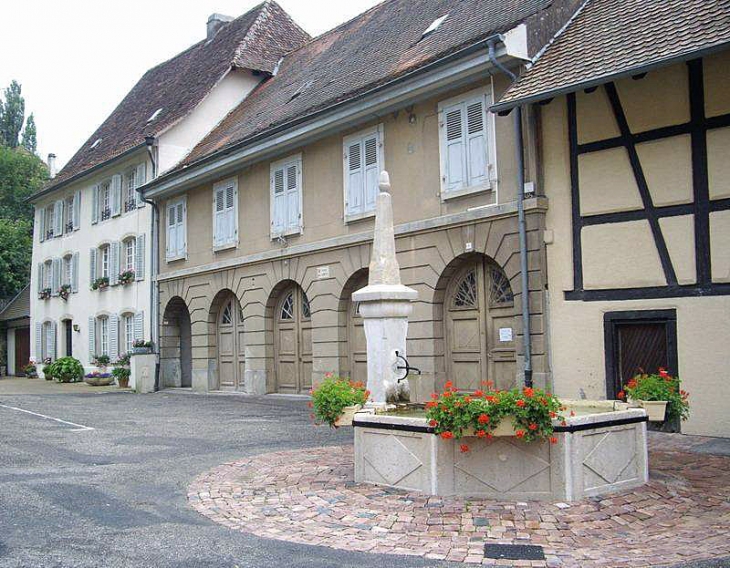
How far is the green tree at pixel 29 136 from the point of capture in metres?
56.5

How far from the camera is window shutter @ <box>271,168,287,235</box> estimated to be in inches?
726

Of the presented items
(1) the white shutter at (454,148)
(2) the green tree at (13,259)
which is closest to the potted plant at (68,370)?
(2) the green tree at (13,259)

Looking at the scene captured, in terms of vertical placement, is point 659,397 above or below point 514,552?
above

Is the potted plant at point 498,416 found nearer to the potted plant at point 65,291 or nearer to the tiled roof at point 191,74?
the tiled roof at point 191,74

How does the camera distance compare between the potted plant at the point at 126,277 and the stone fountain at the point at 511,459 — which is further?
the potted plant at the point at 126,277

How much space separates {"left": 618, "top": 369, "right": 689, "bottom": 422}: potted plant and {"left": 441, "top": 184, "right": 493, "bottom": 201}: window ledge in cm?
553

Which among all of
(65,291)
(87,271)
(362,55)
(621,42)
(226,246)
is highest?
(362,55)

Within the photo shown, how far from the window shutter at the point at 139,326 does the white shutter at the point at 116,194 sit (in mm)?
3482

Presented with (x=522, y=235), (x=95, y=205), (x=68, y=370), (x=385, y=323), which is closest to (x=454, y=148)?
(x=522, y=235)

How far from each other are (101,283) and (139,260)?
2813mm

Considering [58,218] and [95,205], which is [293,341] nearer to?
[95,205]

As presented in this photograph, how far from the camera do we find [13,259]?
3741cm

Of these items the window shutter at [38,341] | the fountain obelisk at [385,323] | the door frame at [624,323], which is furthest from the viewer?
the window shutter at [38,341]

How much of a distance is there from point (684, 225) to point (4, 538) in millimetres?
8914
